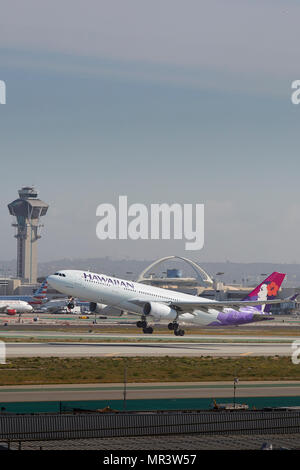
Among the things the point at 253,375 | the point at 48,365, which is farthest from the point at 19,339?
the point at 253,375

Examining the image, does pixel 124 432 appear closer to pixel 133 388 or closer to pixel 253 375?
pixel 133 388

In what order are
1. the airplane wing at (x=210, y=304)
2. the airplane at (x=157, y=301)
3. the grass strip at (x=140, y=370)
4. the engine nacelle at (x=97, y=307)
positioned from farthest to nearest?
the airplane wing at (x=210, y=304), the engine nacelle at (x=97, y=307), the airplane at (x=157, y=301), the grass strip at (x=140, y=370)

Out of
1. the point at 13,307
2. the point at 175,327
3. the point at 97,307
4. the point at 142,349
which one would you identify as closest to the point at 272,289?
the point at 175,327

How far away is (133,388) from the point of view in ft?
180

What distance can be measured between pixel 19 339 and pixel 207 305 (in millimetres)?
24665

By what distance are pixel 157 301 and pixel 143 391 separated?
4751cm

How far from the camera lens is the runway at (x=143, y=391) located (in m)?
49.7

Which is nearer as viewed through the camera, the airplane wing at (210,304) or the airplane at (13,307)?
the airplane wing at (210,304)

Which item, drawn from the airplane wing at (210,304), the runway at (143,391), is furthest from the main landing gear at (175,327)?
the runway at (143,391)

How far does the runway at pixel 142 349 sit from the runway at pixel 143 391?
19.6m

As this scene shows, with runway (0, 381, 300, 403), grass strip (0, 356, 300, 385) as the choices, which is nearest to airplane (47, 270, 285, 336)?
grass strip (0, 356, 300, 385)

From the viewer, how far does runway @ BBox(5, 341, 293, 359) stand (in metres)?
77.3

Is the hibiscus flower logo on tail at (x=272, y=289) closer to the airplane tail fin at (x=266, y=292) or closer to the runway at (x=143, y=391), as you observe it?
the airplane tail fin at (x=266, y=292)

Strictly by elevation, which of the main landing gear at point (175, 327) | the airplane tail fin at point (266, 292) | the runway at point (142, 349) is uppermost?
the airplane tail fin at point (266, 292)
